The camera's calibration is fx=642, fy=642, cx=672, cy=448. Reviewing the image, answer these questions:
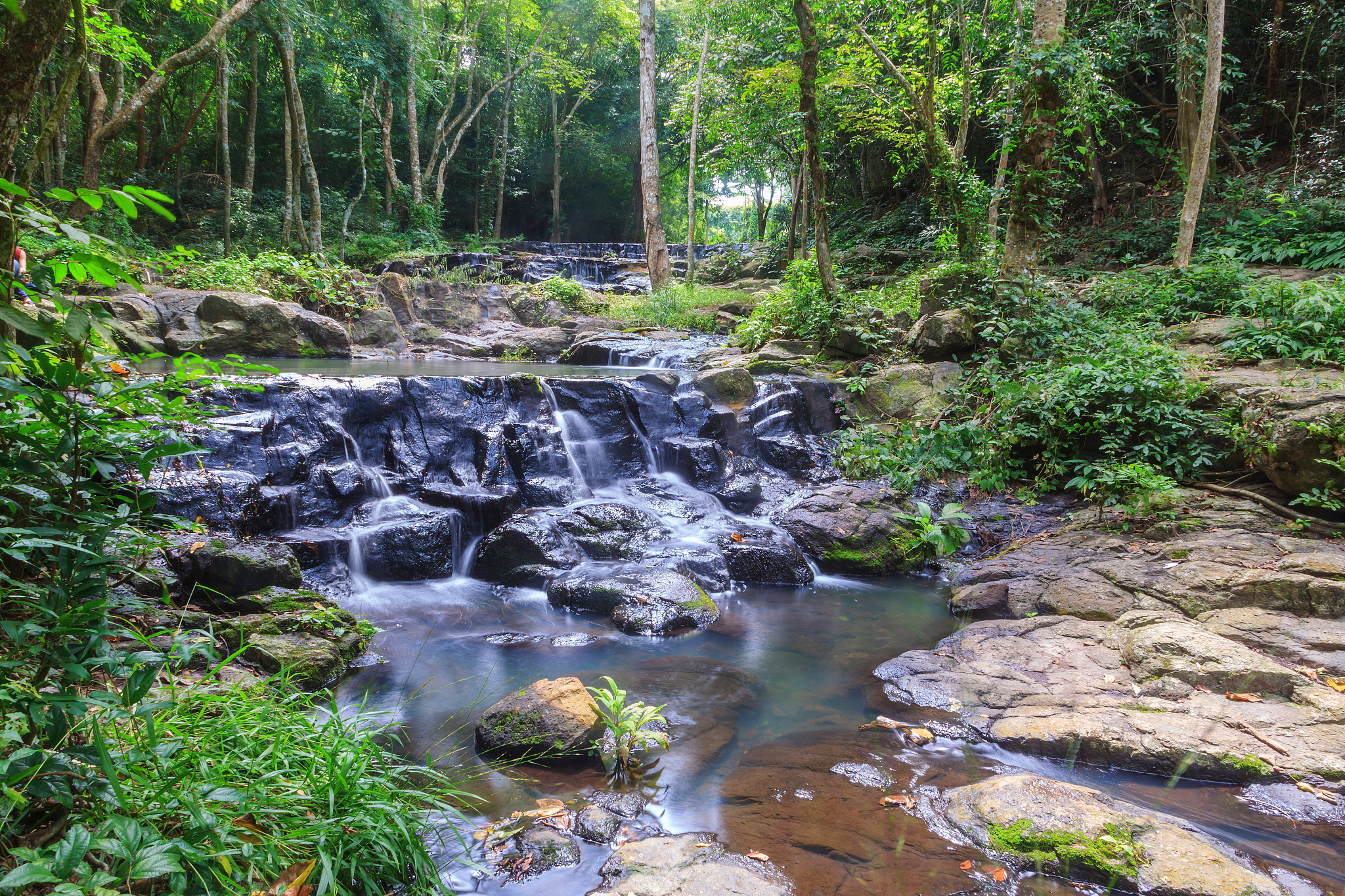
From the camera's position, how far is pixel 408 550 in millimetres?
6488

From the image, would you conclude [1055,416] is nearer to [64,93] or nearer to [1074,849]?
[1074,849]

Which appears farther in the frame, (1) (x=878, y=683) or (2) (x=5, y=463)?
(1) (x=878, y=683)

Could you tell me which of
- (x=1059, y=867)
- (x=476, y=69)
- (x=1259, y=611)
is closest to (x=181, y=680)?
(x=1059, y=867)

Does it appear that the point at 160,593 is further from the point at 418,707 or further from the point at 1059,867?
the point at 1059,867

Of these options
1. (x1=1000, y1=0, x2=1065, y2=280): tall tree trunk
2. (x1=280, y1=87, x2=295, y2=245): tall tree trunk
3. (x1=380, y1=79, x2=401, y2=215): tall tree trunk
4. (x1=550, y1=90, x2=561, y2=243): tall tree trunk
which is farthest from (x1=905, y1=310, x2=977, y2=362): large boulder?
(x1=550, y1=90, x2=561, y2=243): tall tree trunk

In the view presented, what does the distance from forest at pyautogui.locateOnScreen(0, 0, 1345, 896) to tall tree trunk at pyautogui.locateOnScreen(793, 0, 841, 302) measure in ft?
0.32

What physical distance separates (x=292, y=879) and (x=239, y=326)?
11364mm

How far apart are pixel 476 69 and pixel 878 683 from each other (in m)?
27.8

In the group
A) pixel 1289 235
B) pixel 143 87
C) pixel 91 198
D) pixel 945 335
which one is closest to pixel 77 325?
pixel 91 198

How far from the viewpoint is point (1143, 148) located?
14422 millimetres

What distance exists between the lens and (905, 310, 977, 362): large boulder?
355 inches

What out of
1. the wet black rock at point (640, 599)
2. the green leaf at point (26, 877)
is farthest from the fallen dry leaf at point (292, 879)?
the wet black rock at point (640, 599)

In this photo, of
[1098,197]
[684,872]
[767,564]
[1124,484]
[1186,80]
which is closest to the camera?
A: [684,872]

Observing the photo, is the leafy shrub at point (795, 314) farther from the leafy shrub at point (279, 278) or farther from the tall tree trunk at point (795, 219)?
the leafy shrub at point (279, 278)
